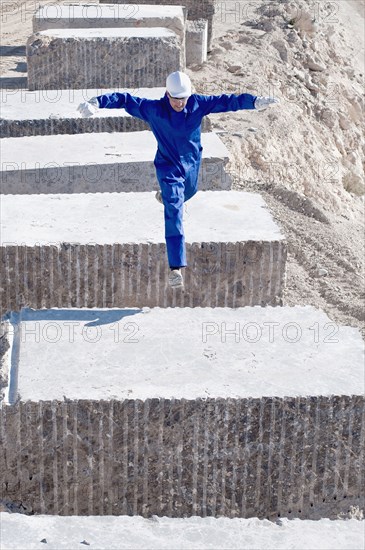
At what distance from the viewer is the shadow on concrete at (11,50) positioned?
16.2 meters

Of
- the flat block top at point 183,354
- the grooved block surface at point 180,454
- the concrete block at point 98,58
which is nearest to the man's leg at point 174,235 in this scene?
the flat block top at point 183,354

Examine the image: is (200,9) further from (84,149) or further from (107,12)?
(84,149)

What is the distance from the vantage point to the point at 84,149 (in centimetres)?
909

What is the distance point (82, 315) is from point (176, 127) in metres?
1.45

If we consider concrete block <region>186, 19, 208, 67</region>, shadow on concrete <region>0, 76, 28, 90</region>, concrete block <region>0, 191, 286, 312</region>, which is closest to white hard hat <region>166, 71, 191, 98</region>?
concrete block <region>0, 191, 286, 312</region>

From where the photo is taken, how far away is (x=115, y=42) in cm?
1185

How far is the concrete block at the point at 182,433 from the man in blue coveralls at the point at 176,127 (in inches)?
46.4

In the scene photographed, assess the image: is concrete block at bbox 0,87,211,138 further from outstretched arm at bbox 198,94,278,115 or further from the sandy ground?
outstretched arm at bbox 198,94,278,115

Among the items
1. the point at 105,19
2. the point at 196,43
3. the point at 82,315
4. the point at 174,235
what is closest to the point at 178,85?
the point at 174,235

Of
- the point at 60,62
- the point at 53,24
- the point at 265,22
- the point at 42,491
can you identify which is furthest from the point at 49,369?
the point at 265,22

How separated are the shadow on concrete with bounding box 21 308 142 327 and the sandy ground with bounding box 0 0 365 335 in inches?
91.5

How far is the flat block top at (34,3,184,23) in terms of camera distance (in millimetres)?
13070

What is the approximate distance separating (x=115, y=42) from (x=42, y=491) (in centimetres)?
732

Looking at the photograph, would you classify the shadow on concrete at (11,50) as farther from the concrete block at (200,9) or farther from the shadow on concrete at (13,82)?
the shadow on concrete at (13,82)
